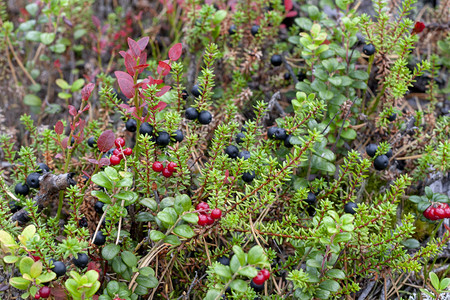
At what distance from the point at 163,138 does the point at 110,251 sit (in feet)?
2.63

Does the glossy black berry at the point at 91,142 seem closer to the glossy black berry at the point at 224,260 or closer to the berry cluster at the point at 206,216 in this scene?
the berry cluster at the point at 206,216

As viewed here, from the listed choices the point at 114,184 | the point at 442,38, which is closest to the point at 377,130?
the point at 442,38

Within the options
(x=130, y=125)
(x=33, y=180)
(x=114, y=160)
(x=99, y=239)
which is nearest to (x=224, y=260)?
(x=99, y=239)

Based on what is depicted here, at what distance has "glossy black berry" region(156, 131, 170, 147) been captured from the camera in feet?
9.06

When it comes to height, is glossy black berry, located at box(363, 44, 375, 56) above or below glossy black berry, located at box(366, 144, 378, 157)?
above

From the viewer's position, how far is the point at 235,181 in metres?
2.66

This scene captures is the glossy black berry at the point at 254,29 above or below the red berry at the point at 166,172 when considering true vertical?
above

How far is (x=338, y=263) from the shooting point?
2875 millimetres

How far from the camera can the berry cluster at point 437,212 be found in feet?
9.30

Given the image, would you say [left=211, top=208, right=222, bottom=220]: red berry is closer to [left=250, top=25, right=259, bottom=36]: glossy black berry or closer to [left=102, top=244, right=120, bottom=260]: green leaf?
[left=102, top=244, right=120, bottom=260]: green leaf

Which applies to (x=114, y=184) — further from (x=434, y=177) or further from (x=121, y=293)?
(x=434, y=177)

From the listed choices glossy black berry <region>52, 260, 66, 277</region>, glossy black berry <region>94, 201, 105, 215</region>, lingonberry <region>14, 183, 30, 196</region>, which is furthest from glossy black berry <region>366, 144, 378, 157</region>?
lingonberry <region>14, 183, 30, 196</region>

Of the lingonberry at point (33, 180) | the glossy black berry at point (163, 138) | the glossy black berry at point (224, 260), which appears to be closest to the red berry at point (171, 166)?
the glossy black berry at point (163, 138)

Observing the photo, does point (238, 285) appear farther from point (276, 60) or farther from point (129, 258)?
point (276, 60)
